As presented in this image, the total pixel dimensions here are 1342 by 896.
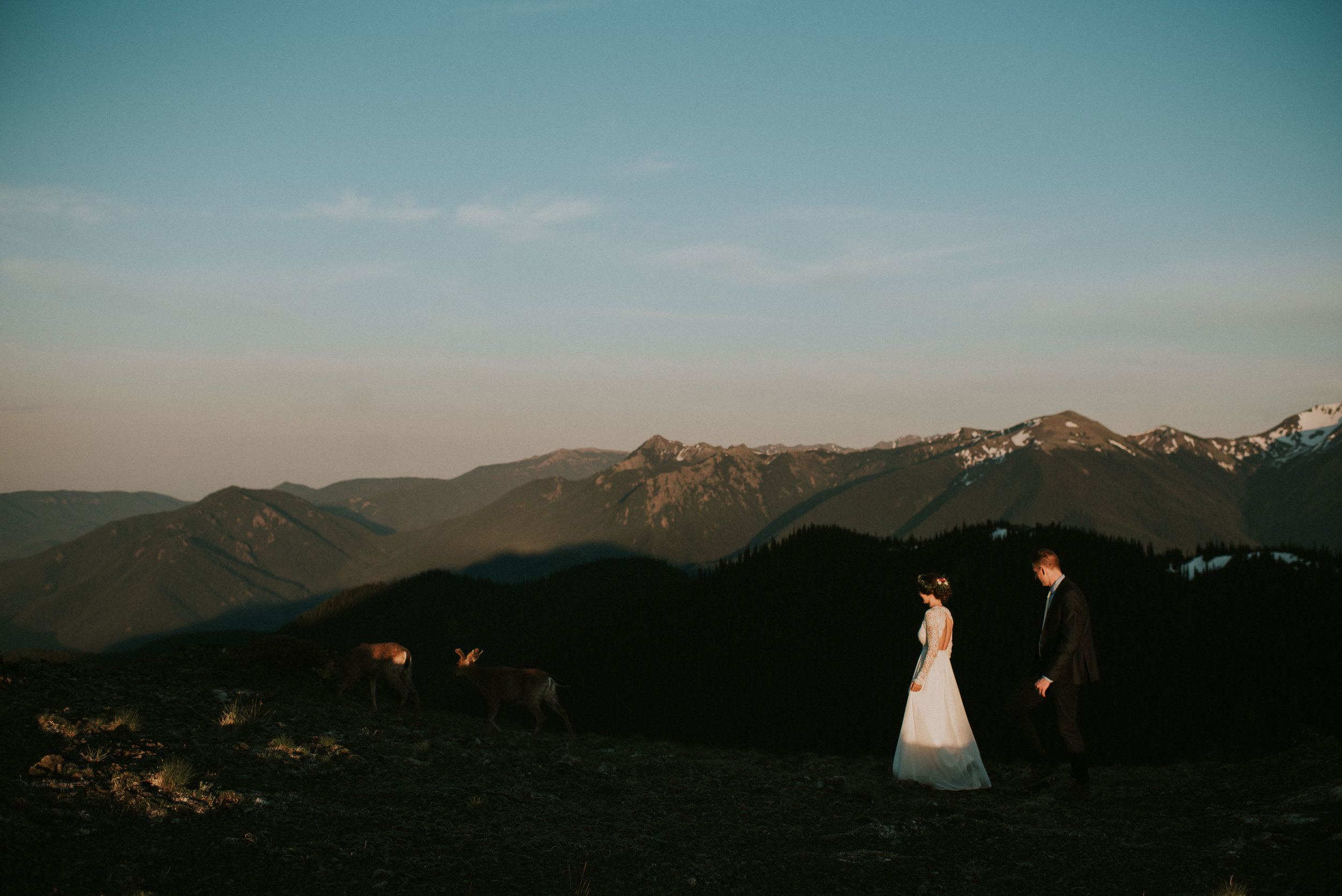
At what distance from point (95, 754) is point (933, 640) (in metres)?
12.0

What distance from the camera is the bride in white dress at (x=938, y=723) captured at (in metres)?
12.8

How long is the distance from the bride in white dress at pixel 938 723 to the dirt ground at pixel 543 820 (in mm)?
445

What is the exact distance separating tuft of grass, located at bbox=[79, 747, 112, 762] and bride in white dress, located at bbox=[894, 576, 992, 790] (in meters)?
11.5

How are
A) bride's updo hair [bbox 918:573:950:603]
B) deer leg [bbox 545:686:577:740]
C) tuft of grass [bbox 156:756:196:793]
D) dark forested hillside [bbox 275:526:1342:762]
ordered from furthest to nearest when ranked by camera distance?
1. dark forested hillside [bbox 275:526:1342:762]
2. deer leg [bbox 545:686:577:740]
3. bride's updo hair [bbox 918:573:950:603]
4. tuft of grass [bbox 156:756:196:793]

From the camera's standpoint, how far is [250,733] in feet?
43.7

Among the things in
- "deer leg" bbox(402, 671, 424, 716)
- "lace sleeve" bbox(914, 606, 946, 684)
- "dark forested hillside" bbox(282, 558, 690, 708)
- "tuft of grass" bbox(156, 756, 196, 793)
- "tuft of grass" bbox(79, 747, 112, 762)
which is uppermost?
"lace sleeve" bbox(914, 606, 946, 684)

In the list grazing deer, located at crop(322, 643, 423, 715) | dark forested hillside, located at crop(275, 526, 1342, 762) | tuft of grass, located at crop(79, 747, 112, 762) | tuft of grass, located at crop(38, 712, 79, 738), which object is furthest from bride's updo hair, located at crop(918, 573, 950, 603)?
dark forested hillside, located at crop(275, 526, 1342, 762)

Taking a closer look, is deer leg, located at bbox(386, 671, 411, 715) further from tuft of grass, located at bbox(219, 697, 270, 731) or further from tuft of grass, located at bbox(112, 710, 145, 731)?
tuft of grass, located at bbox(112, 710, 145, 731)

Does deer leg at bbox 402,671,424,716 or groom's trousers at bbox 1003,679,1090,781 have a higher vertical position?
groom's trousers at bbox 1003,679,1090,781

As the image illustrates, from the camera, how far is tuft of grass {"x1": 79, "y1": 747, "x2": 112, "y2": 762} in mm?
9742

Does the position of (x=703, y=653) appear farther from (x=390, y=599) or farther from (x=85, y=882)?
(x=390, y=599)

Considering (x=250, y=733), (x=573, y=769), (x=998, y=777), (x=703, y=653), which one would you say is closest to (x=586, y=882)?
(x=573, y=769)

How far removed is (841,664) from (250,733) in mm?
60582

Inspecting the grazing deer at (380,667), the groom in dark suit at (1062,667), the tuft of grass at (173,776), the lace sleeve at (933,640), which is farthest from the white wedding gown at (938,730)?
the grazing deer at (380,667)
